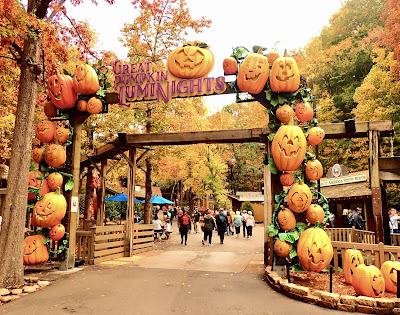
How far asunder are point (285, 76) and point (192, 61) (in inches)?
Answer: 105

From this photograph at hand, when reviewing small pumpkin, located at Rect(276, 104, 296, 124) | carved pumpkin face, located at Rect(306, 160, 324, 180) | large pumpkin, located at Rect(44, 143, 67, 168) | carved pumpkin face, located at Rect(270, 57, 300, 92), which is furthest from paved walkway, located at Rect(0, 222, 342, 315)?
carved pumpkin face, located at Rect(270, 57, 300, 92)

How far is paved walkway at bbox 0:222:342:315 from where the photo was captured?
212 inches

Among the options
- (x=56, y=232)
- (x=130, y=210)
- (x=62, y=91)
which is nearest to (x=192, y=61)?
(x=62, y=91)

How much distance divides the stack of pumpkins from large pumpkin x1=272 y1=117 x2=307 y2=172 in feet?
16.7

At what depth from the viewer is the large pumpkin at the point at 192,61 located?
925 cm

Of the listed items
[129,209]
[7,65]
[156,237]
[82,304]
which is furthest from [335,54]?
[82,304]

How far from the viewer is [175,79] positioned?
31.4ft

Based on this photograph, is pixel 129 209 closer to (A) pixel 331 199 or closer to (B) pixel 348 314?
(B) pixel 348 314

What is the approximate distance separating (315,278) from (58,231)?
6306 millimetres

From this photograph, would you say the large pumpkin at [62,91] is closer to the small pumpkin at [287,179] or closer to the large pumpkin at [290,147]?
the large pumpkin at [290,147]

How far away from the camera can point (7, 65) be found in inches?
365

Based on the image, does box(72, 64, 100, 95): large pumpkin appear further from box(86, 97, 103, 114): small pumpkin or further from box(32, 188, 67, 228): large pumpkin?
box(32, 188, 67, 228): large pumpkin

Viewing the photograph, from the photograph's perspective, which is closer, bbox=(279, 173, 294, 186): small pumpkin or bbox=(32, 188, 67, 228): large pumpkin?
bbox=(279, 173, 294, 186): small pumpkin

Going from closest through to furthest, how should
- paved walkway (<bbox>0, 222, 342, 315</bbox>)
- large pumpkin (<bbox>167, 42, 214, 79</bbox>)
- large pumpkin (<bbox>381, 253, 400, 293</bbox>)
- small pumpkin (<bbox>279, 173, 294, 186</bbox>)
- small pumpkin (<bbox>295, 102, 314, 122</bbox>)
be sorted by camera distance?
paved walkway (<bbox>0, 222, 342, 315</bbox>) < large pumpkin (<bbox>381, 253, 400, 293</bbox>) < small pumpkin (<bbox>279, 173, 294, 186</bbox>) < small pumpkin (<bbox>295, 102, 314, 122</bbox>) < large pumpkin (<bbox>167, 42, 214, 79</bbox>)
